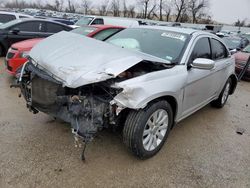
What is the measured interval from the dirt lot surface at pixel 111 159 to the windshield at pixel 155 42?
1.31 m

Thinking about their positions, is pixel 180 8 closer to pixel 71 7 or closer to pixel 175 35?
pixel 71 7

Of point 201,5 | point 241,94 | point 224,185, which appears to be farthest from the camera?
point 201,5

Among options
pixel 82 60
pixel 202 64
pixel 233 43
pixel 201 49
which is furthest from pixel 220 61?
pixel 233 43

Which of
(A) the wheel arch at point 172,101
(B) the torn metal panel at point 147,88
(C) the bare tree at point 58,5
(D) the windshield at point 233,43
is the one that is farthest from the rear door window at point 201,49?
(C) the bare tree at point 58,5

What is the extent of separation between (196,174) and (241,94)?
436 centimetres

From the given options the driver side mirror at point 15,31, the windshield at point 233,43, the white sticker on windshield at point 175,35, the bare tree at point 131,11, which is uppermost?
the bare tree at point 131,11

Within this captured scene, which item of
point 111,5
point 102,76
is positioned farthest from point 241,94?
point 111,5

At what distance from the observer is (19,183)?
7.38 feet

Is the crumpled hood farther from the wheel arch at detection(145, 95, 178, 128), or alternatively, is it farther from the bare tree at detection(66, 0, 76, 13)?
the bare tree at detection(66, 0, 76, 13)

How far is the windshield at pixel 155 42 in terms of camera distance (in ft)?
10.2

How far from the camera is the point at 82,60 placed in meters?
2.53

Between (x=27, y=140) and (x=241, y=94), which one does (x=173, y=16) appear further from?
(x=27, y=140)

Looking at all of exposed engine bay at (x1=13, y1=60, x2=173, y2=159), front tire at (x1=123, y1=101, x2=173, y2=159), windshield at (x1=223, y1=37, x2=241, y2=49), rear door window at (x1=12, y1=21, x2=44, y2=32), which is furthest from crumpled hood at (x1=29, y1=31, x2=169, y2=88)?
windshield at (x1=223, y1=37, x2=241, y2=49)

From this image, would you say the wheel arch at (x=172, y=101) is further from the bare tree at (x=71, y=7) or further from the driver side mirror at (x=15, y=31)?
the bare tree at (x=71, y=7)
